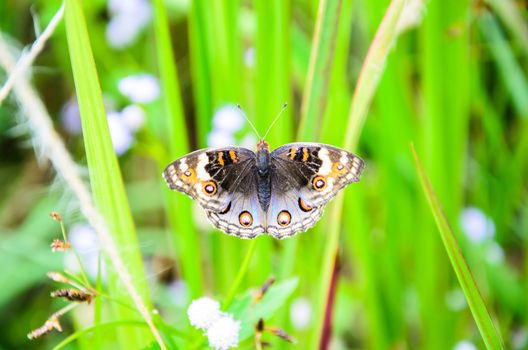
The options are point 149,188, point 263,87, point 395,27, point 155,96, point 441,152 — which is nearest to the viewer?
point 395,27

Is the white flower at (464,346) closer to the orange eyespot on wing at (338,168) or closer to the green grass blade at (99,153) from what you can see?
the orange eyespot on wing at (338,168)

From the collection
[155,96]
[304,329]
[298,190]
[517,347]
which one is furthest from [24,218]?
[517,347]

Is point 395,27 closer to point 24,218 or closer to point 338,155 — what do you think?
point 338,155

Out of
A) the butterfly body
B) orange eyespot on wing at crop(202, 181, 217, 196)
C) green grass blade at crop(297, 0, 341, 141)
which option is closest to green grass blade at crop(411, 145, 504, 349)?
the butterfly body

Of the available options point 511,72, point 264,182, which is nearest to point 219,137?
point 264,182

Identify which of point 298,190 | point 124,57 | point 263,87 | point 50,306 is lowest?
point 50,306

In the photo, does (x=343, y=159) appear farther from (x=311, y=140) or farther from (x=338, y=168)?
(x=311, y=140)

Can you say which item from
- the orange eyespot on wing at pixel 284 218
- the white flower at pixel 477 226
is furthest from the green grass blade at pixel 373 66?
the white flower at pixel 477 226

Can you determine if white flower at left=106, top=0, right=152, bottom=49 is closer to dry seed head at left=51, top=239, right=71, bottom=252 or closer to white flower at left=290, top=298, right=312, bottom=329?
white flower at left=290, top=298, right=312, bottom=329
